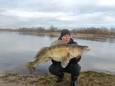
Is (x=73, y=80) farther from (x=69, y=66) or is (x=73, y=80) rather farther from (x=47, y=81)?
(x=47, y=81)

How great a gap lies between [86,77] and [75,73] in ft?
6.11

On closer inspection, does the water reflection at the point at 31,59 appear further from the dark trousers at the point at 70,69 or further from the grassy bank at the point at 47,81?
the dark trousers at the point at 70,69

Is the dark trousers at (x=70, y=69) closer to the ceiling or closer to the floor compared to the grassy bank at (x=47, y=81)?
closer to the ceiling

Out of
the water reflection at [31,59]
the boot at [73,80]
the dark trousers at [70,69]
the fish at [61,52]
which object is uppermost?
the fish at [61,52]

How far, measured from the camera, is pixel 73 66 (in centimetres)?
716

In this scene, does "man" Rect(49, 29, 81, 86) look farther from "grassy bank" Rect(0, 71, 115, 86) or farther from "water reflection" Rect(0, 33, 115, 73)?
"water reflection" Rect(0, 33, 115, 73)

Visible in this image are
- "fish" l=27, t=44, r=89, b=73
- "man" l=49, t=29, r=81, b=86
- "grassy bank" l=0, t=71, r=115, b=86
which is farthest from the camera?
"grassy bank" l=0, t=71, r=115, b=86

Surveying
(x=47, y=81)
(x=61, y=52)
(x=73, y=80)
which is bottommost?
(x=47, y=81)

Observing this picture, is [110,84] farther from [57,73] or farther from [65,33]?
[65,33]

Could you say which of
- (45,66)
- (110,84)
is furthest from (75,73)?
(45,66)

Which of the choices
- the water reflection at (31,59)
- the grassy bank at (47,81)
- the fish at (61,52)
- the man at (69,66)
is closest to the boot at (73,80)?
the man at (69,66)

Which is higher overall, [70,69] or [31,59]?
[70,69]

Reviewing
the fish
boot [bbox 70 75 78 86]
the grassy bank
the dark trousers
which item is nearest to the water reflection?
the grassy bank

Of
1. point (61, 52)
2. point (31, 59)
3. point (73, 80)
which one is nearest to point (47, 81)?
point (73, 80)
